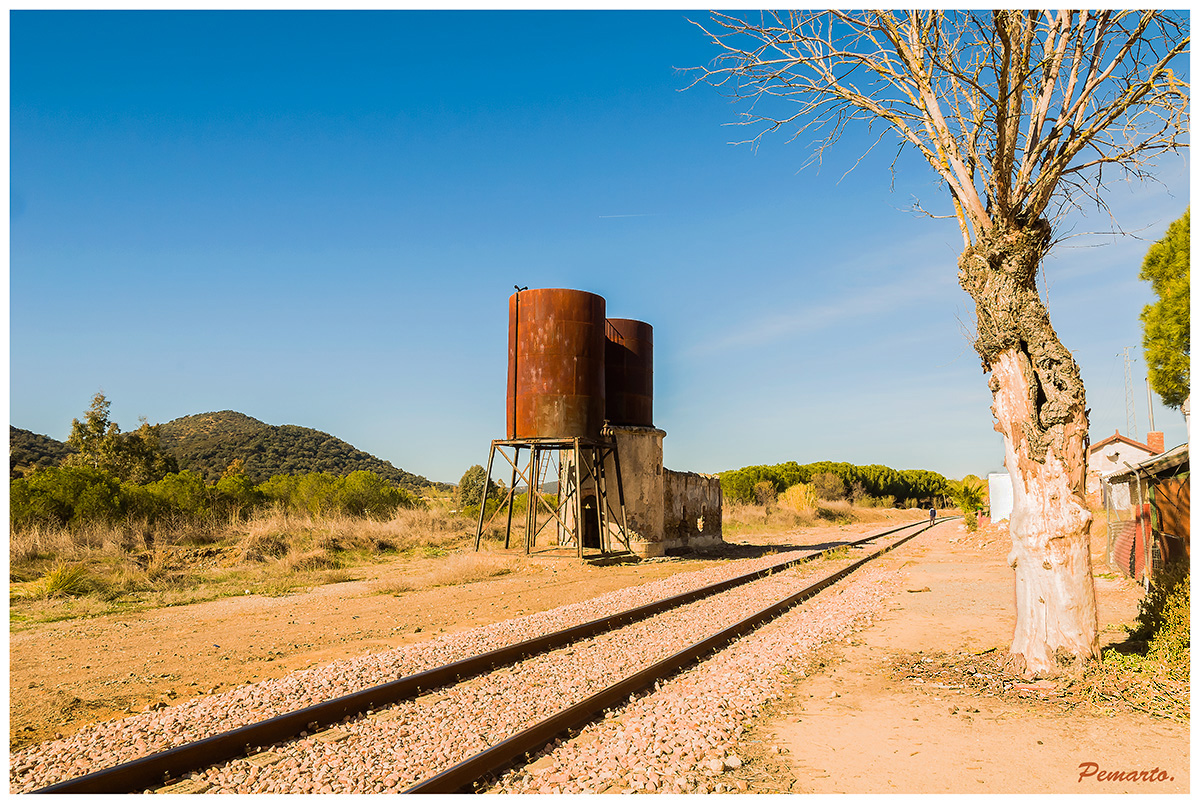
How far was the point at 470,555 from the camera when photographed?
18047mm

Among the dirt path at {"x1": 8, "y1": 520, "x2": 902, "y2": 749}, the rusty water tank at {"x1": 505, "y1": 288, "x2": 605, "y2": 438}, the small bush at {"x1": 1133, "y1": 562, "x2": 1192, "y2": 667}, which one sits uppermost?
the rusty water tank at {"x1": 505, "y1": 288, "x2": 605, "y2": 438}

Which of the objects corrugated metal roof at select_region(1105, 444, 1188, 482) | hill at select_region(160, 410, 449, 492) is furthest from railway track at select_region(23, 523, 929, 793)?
hill at select_region(160, 410, 449, 492)

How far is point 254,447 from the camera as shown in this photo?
2518 inches

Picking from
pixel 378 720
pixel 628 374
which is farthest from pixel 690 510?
pixel 378 720

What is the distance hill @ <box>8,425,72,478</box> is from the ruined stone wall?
110 feet

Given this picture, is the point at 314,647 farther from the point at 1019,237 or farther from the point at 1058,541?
the point at 1019,237

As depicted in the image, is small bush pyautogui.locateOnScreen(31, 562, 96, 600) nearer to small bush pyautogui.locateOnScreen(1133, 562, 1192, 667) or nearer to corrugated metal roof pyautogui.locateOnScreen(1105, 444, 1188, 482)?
small bush pyautogui.locateOnScreen(1133, 562, 1192, 667)

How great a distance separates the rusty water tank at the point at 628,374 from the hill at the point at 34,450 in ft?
104

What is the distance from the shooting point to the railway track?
4.32 meters

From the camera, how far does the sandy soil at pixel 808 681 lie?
453 centimetres

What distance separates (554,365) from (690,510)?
7023 mm

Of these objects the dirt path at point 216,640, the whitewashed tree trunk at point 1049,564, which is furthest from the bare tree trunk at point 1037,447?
the dirt path at point 216,640

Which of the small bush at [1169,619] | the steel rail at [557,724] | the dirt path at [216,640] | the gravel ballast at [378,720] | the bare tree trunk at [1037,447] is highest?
the bare tree trunk at [1037,447]

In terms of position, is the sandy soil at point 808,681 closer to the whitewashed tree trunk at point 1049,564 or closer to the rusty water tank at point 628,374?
Answer: the whitewashed tree trunk at point 1049,564
